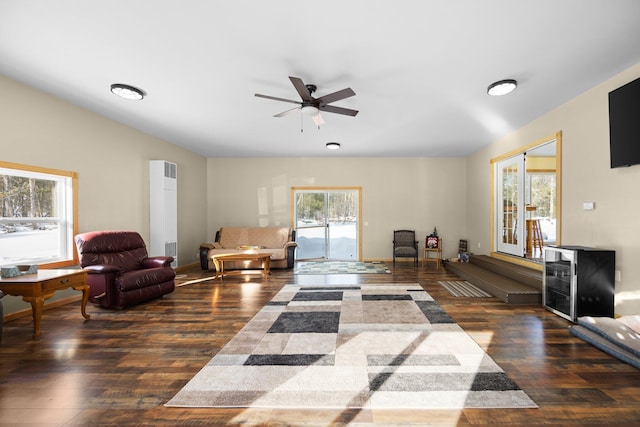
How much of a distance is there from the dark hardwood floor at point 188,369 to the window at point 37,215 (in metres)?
0.77

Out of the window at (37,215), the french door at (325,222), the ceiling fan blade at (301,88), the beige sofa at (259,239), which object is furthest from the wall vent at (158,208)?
the ceiling fan blade at (301,88)

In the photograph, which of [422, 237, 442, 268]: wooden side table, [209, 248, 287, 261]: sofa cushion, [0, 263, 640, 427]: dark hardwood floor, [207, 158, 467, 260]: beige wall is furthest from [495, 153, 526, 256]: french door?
[209, 248, 287, 261]: sofa cushion

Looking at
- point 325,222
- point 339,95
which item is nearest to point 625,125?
point 339,95

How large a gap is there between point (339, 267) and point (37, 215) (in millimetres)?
5286

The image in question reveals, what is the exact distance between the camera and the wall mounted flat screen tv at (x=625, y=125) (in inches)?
117

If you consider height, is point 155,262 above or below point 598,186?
below

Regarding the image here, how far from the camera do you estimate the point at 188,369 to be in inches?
90.5

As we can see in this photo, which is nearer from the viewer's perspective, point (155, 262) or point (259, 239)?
point (155, 262)

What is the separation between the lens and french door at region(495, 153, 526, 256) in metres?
5.37

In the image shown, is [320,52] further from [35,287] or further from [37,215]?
[37,215]

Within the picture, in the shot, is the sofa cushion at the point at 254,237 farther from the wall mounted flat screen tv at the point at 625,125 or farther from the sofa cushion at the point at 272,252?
the wall mounted flat screen tv at the point at 625,125

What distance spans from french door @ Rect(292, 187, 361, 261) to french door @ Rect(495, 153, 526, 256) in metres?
3.28

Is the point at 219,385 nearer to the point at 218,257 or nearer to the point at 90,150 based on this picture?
the point at 218,257

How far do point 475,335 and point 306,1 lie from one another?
3284mm
